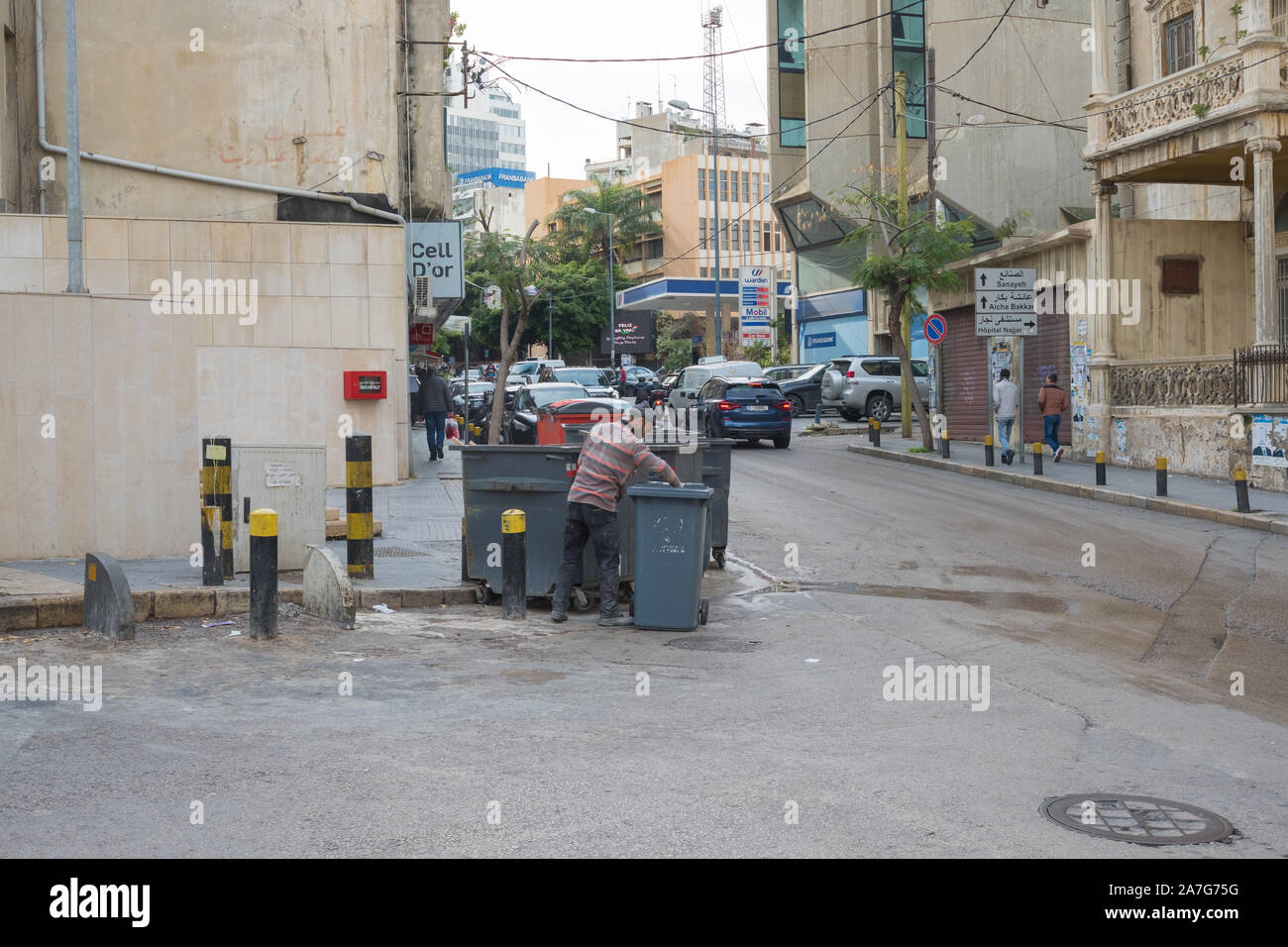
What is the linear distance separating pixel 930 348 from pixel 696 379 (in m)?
7.28

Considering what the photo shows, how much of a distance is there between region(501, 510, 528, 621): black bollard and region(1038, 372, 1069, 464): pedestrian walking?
1638cm

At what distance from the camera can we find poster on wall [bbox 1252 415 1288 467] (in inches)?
783

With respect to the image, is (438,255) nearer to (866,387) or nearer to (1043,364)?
(1043,364)

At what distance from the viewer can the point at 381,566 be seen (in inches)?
504

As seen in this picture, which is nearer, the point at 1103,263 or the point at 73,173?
the point at 73,173


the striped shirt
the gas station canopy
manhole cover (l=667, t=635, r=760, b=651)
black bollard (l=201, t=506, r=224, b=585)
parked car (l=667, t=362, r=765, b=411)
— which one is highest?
the gas station canopy

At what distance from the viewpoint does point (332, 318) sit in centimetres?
1977

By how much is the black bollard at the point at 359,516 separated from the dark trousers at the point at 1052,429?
650 inches

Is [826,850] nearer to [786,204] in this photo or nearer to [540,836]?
[540,836]

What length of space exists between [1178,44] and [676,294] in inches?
1852

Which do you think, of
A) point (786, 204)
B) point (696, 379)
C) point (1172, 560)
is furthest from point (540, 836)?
point (786, 204)
